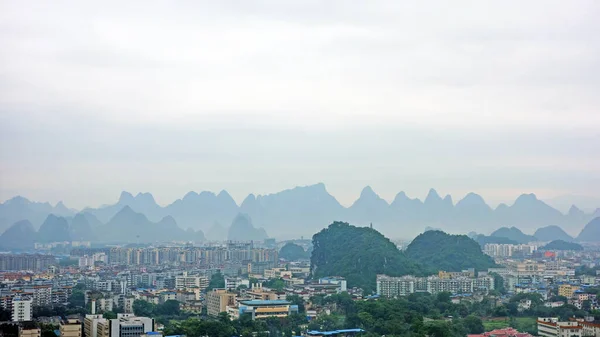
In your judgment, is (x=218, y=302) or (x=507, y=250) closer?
(x=218, y=302)

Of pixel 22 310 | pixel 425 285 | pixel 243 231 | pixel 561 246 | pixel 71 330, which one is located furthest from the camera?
pixel 243 231

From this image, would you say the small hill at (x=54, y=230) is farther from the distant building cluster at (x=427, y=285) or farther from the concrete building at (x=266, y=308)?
the concrete building at (x=266, y=308)

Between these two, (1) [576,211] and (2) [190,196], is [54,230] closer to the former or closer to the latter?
(2) [190,196]

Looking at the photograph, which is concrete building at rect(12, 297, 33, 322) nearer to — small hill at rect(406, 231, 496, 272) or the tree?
the tree

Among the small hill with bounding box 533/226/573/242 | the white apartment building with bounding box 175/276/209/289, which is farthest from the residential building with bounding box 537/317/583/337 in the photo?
the small hill with bounding box 533/226/573/242

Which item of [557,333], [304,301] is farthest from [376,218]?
[557,333]

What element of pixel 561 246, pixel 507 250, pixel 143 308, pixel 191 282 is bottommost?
pixel 143 308

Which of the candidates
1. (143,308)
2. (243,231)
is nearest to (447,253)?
(143,308)
